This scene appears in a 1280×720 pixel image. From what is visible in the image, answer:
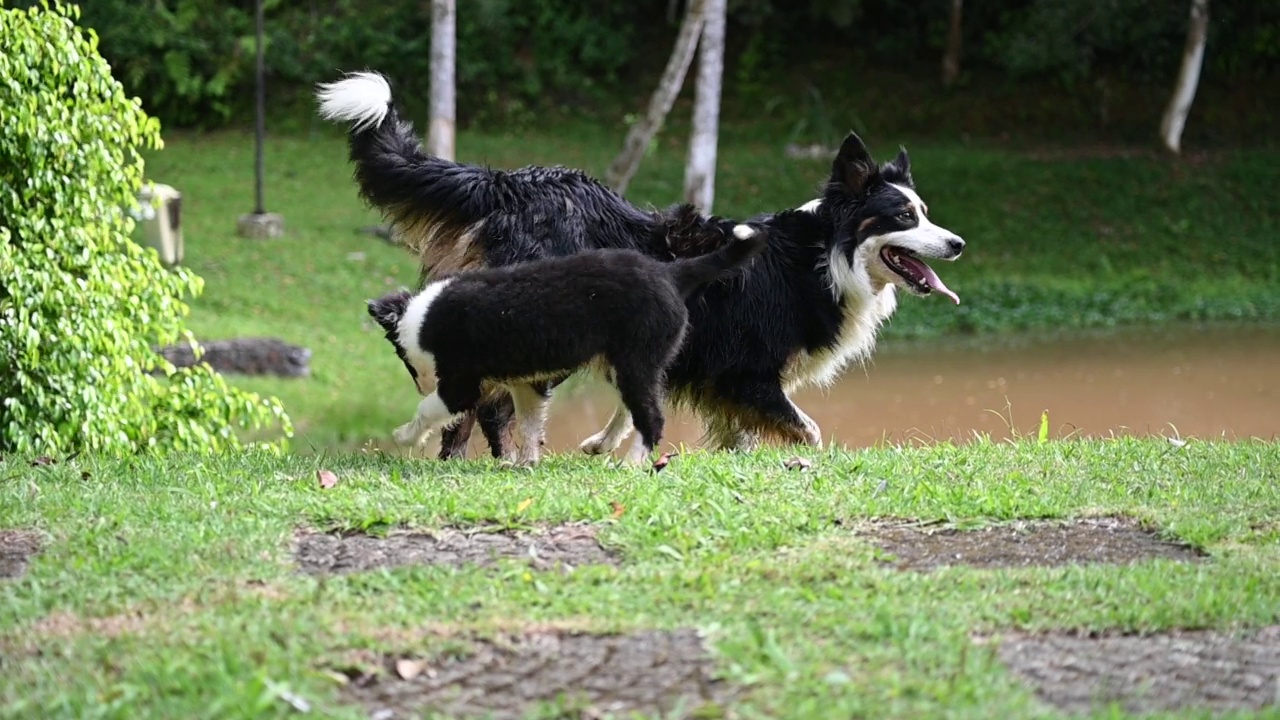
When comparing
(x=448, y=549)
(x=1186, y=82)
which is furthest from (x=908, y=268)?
(x=1186, y=82)

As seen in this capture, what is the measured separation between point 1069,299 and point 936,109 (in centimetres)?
711

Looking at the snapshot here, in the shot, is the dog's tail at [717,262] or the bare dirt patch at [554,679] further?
the dog's tail at [717,262]

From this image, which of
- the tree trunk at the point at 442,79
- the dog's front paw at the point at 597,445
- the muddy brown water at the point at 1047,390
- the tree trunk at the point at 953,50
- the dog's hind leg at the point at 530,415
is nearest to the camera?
the dog's hind leg at the point at 530,415

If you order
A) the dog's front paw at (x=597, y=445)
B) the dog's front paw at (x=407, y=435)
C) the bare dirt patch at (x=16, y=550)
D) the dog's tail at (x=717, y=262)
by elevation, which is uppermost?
the dog's tail at (x=717, y=262)

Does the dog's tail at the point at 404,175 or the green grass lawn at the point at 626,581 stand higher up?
the dog's tail at the point at 404,175

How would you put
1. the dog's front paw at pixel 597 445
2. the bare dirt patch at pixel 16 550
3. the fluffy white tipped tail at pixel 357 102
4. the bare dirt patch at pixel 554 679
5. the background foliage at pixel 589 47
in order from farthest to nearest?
1. the background foliage at pixel 589 47
2. the dog's front paw at pixel 597 445
3. the fluffy white tipped tail at pixel 357 102
4. the bare dirt patch at pixel 16 550
5. the bare dirt patch at pixel 554 679

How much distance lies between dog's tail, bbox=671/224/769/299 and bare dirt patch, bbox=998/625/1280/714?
2661 millimetres

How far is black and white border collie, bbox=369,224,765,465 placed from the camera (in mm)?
5969

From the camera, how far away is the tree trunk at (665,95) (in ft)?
60.4

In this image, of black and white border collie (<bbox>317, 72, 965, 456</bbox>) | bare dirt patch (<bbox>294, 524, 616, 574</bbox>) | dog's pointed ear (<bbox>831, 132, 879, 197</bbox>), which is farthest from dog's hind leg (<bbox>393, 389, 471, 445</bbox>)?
dog's pointed ear (<bbox>831, 132, 879, 197</bbox>)

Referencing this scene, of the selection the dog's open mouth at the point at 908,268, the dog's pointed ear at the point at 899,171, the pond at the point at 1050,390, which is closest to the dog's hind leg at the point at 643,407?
the dog's open mouth at the point at 908,268

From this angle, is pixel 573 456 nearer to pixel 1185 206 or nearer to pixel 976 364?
pixel 976 364

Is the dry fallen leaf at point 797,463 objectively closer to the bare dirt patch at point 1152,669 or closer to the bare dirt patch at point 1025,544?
the bare dirt patch at point 1025,544

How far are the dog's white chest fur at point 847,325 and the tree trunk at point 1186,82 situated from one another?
17.6m
